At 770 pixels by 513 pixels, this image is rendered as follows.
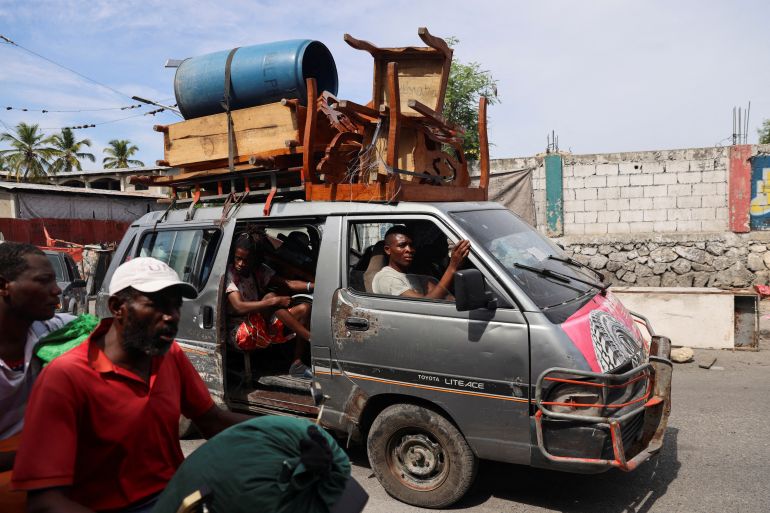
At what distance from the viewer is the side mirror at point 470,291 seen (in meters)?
3.34

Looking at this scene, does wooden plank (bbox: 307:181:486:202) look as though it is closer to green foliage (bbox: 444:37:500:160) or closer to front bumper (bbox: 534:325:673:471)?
front bumper (bbox: 534:325:673:471)

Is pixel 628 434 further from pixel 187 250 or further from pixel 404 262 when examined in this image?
pixel 187 250

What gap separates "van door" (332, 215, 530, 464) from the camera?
3357 millimetres

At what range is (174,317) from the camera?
76.1 inches

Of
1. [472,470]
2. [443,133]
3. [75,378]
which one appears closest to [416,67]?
[443,133]

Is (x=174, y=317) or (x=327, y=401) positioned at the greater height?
(x=174, y=317)

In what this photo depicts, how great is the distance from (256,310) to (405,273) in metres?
1.29

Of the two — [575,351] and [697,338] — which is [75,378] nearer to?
[575,351]

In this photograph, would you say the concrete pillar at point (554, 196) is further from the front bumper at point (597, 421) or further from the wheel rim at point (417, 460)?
the wheel rim at point (417, 460)

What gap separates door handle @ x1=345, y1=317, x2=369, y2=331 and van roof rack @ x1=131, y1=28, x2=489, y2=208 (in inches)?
33.5

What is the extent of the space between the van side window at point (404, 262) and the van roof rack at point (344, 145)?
0.29 metres

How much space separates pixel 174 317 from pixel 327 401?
2263 mm

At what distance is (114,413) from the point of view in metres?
1.80

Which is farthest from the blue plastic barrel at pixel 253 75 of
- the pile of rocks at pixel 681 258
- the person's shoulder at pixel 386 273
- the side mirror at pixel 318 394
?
the pile of rocks at pixel 681 258
